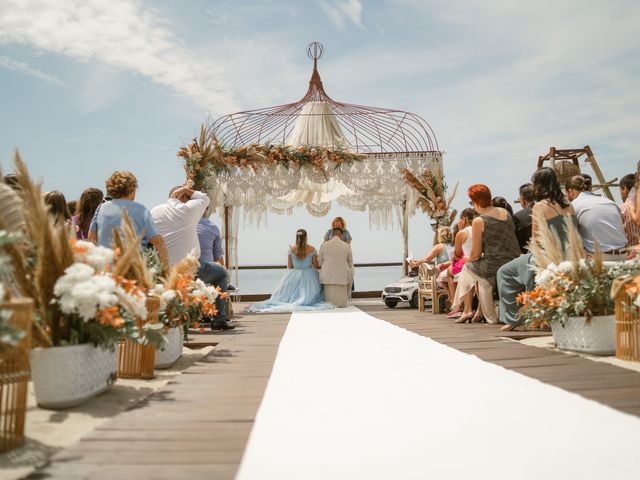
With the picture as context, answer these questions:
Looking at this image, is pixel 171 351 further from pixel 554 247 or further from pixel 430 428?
pixel 554 247

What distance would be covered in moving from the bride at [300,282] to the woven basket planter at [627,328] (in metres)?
5.54

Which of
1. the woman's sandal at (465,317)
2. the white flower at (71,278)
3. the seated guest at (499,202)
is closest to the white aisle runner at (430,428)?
the white flower at (71,278)

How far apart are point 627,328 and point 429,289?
4.57m

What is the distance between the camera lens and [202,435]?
6.86 feet

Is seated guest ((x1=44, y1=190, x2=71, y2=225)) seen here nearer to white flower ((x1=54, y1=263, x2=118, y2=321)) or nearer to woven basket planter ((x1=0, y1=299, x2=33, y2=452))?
white flower ((x1=54, y1=263, x2=118, y2=321))

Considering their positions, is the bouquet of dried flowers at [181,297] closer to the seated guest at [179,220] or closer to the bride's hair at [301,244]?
the seated guest at [179,220]

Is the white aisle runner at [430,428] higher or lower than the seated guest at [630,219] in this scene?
lower

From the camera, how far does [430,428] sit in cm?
214

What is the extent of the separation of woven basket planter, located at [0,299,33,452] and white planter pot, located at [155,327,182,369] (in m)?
1.59

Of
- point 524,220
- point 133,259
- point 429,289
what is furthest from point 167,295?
point 429,289

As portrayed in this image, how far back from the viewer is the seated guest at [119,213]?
4.08 meters

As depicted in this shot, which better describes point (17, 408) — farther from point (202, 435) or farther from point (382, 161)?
point (382, 161)

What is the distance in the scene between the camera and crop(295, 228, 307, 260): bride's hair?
9.01 m

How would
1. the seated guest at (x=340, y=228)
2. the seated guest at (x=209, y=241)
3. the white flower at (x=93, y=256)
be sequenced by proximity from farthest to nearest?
the seated guest at (x=340, y=228)
the seated guest at (x=209, y=241)
the white flower at (x=93, y=256)
